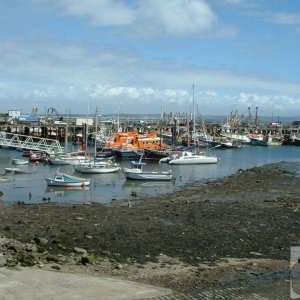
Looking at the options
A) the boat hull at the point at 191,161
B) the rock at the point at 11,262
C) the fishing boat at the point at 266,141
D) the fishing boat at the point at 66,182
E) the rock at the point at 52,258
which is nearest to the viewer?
the rock at the point at 11,262

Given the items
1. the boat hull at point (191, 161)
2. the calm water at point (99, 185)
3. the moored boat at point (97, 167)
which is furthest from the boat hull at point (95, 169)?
the boat hull at point (191, 161)

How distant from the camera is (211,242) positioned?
16.7 meters

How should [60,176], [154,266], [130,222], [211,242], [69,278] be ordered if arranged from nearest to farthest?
1. [69,278]
2. [154,266]
3. [211,242]
4. [130,222]
5. [60,176]

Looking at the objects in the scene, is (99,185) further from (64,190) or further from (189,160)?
(189,160)

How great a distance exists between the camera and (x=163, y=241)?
16.6 metres

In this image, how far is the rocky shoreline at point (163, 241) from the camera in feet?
42.1

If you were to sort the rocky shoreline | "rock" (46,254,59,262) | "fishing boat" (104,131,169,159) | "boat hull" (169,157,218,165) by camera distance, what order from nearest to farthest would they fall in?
the rocky shoreline → "rock" (46,254,59,262) → "boat hull" (169,157,218,165) → "fishing boat" (104,131,169,159)

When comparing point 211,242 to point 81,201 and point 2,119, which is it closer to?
point 81,201

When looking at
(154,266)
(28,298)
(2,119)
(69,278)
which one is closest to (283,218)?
(154,266)

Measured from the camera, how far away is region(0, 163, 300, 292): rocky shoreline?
42.1ft

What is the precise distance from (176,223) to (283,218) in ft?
14.6

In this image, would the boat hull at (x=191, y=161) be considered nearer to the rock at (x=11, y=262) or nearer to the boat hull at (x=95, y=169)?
the boat hull at (x=95, y=169)

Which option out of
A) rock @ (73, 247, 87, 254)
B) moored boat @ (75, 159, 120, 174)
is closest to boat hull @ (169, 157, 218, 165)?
moored boat @ (75, 159, 120, 174)

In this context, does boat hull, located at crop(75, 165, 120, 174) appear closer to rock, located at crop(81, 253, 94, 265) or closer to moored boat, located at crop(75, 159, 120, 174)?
moored boat, located at crop(75, 159, 120, 174)
